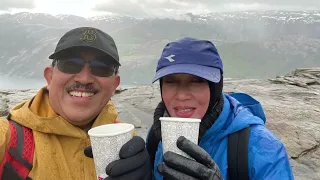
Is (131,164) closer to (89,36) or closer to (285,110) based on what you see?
(89,36)

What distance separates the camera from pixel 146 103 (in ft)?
47.7

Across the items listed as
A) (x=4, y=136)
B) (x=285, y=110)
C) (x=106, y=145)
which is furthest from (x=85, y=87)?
Result: (x=285, y=110)

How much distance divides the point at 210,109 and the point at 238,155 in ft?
2.26

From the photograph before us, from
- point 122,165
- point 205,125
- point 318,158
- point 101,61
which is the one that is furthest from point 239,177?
point 318,158

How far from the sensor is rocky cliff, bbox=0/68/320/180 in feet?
27.9

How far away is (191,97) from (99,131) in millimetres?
1174

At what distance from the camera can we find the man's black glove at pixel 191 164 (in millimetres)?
2428

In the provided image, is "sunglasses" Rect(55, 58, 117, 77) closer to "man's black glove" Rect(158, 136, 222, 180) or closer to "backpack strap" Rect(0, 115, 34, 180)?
"backpack strap" Rect(0, 115, 34, 180)

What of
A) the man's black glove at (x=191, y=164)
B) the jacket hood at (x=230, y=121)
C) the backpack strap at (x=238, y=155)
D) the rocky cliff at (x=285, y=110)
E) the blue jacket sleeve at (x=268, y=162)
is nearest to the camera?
the man's black glove at (x=191, y=164)

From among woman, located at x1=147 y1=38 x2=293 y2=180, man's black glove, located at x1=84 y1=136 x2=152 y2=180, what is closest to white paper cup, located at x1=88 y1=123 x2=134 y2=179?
man's black glove, located at x1=84 y1=136 x2=152 y2=180

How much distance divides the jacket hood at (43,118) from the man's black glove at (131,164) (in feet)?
3.16

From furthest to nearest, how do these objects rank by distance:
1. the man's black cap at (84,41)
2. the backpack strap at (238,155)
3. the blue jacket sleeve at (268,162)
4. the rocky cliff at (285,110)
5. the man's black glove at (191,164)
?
the rocky cliff at (285,110) < the man's black cap at (84,41) < the backpack strap at (238,155) < the blue jacket sleeve at (268,162) < the man's black glove at (191,164)

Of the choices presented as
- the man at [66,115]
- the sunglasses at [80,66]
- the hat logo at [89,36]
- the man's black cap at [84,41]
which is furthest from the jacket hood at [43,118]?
the hat logo at [89,36]

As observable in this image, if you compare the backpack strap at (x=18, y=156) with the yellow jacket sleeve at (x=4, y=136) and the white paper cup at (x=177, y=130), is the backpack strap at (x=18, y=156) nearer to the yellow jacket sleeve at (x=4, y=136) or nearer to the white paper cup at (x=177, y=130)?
the yellow jacket sleeve at (x=4, y=136)
